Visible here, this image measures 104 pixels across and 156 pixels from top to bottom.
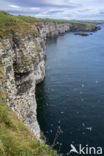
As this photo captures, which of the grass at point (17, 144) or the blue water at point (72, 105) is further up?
the grass at point (17, 144)

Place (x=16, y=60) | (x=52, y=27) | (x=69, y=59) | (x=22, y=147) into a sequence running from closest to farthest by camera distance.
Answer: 1. (x=22, y=147)
2. (x=16, y=60)
3. (x=69, y=59)
4. (x=52, y=27)

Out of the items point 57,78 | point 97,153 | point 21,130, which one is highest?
point 21,130

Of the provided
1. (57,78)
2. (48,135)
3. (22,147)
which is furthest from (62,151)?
(57,78)

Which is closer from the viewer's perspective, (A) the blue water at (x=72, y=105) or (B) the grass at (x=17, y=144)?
(B) the grass at (x=17, y=144)

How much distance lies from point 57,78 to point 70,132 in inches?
1032

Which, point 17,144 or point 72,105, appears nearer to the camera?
point 17,144

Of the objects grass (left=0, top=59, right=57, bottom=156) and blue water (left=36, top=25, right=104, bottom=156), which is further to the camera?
blue water (left=36, top=25, right=104, bottom=156)

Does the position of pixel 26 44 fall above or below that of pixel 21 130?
above

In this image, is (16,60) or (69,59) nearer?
(16,60)

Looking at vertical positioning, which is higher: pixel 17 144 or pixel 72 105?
pixel 17 144

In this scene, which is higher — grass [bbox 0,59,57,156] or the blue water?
Answer: grass [bbox 0,59,57,156]

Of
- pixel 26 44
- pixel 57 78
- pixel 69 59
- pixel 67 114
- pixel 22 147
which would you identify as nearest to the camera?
pixel 22 147

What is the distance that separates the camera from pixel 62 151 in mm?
23250

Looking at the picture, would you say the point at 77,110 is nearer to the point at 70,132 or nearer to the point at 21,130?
the point at 70,132
